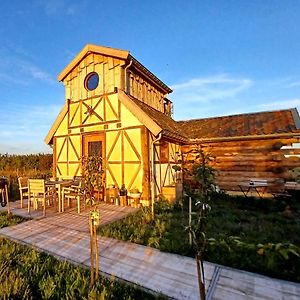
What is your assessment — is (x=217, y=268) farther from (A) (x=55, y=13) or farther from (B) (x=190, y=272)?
(A) (x=55, y=13)

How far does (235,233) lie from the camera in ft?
16.9

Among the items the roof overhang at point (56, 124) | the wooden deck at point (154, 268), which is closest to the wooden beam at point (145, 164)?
the wooden deck at point (154, 268)

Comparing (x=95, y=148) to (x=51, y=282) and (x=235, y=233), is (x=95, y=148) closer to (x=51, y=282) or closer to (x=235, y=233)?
(x=235, y=233)

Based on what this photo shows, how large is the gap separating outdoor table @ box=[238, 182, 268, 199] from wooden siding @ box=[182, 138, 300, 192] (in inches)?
8.4

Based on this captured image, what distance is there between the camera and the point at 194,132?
12.3m

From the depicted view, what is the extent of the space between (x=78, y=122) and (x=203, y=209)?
951cm

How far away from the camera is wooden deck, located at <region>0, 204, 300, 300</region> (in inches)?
114

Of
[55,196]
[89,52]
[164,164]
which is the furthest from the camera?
[89,52]

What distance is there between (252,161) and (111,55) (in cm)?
814

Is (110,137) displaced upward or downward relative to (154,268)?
upward

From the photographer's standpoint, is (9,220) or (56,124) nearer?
(9,220)

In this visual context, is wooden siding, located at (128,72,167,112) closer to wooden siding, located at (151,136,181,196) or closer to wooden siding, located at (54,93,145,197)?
wooden siding, located at (54,93,145,197)

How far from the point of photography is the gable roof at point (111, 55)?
9.06 metres

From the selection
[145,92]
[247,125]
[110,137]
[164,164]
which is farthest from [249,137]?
[110,137]
